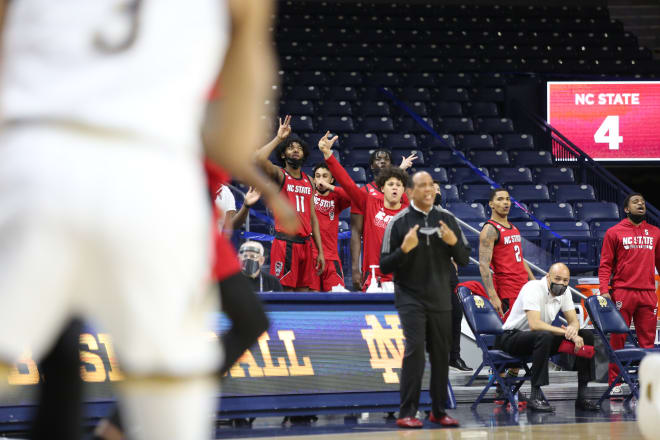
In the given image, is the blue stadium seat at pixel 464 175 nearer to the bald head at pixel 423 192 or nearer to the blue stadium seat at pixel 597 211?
the blue stadium seat at pixel 597 211

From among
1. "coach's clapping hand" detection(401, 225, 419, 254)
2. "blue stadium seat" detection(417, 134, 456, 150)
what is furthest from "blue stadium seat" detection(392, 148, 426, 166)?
"coach's clapping hand" detection(401, 225, 419, 254)

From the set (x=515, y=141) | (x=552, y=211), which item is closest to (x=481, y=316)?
(x=552, y=211)

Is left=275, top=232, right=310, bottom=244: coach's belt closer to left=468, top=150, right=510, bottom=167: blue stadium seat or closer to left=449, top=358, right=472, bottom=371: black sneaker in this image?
left=449, top=358, right=472, bottom=371: black sneaker

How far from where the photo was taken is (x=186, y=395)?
1348mm

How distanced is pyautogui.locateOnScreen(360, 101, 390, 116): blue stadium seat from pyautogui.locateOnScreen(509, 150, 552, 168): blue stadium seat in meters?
2.42

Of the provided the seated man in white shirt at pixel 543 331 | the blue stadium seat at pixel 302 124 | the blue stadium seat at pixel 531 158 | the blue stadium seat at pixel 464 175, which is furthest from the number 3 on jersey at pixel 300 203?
the blue stadium seat at pixel 531 158

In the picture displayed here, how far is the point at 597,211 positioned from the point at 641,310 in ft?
14.0

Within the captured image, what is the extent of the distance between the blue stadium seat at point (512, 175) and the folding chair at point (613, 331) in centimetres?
557

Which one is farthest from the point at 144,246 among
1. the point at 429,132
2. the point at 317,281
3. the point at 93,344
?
the point at 429,132

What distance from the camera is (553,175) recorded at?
49.3 ft

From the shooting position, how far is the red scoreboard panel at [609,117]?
16.7m

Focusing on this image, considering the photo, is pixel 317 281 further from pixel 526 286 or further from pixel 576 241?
pixel 576 241

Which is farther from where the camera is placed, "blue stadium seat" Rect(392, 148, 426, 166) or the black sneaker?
"blue stadium seat" Rect(392, 148, 426, 166)

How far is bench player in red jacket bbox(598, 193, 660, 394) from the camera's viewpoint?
9.84 meters
